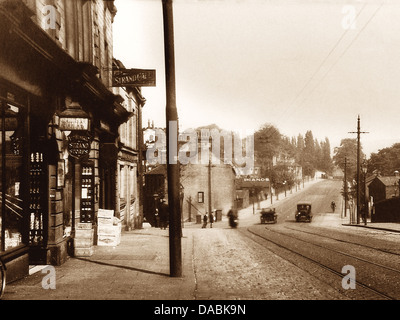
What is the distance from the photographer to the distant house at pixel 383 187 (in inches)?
2810

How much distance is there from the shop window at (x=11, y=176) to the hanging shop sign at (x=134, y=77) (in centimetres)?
573

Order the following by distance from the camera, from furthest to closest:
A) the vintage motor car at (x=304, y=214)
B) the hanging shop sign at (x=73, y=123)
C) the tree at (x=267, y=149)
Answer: the tree at (x=267, y=149)
the vintage motor car at (x=304, y=214)
the hanging shop sign at (x=73, y=123)

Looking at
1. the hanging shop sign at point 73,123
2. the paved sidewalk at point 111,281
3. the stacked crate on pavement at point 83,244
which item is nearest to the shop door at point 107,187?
the paved sidewalk at point 111,281

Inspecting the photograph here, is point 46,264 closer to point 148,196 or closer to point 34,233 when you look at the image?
point 34,233

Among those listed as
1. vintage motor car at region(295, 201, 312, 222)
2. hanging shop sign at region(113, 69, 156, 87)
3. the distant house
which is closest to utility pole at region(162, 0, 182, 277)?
hanging shop sign at region(113, 69, 156, 87)

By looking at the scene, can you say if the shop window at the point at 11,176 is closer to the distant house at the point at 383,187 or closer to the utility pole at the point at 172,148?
the utility pole at the point at 172,148

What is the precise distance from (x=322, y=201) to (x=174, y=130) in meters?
94.1

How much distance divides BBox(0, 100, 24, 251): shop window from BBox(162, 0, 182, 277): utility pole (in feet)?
11.1

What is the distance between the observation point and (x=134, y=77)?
53.5 feet

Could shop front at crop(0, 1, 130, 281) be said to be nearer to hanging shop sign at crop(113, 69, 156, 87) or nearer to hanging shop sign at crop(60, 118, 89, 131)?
hanging shop sign at crop(60, 118, 89, 131)

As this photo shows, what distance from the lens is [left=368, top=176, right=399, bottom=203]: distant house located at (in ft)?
234

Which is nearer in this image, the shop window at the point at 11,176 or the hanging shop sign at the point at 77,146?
the shop window at the point at 11,176

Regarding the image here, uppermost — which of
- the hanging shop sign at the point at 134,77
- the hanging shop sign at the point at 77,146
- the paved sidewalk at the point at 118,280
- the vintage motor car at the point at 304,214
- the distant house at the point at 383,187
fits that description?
the hanging shop sign at the point at 134,77
